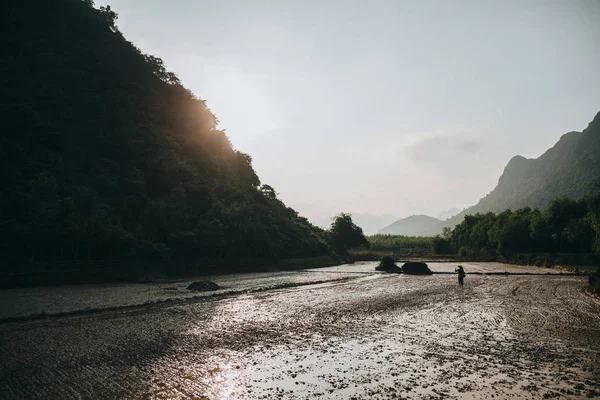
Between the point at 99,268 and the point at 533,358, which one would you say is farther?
the point at 99,268

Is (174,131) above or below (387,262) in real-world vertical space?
above

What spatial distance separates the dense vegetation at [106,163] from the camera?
46.6m

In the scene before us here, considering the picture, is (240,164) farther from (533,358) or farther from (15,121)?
(533,358)

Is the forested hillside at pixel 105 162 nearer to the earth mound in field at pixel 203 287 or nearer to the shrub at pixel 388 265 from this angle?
the earth mound in field at pixel 203 287

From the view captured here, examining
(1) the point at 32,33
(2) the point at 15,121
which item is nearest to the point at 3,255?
(2) the point at 15,121

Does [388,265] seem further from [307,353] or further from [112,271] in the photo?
[307,353]

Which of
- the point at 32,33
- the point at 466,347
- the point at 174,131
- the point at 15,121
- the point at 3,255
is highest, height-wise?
the point at 32,33

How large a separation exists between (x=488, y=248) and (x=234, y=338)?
12255cm

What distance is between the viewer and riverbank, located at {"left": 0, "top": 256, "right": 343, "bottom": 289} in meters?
36.1

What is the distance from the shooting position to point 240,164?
132 m

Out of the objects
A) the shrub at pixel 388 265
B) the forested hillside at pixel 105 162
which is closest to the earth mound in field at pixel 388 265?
the shrub at pixel 388 265

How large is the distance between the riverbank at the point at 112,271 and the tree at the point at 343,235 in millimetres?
57228

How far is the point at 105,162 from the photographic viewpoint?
7450 cm

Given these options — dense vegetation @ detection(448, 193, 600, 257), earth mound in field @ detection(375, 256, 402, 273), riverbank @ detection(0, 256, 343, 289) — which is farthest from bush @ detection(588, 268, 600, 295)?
riverbank @ detection(0, 256, 343, 289)
